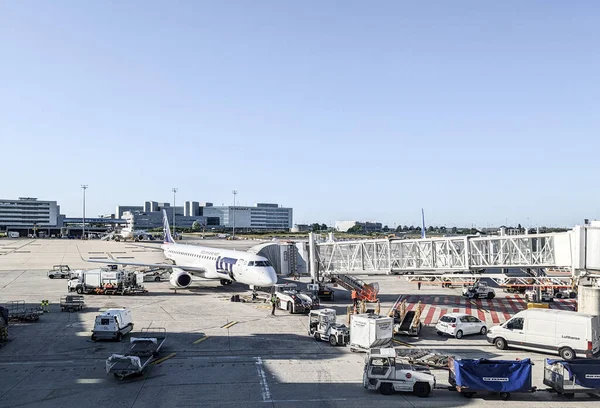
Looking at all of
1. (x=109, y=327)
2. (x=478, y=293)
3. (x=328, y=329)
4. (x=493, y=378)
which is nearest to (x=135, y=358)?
(x=109, y=327)

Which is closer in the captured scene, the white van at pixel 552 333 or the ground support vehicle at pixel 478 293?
the white van at pixel 552 333

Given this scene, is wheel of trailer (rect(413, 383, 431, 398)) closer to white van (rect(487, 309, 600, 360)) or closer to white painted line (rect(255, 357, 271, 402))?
white painted line (rect(255, 357, 271, 402))

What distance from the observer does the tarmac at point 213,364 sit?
811 inches

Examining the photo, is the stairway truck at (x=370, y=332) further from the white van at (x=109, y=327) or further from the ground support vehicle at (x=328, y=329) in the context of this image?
the white van at (x=109, y=327)

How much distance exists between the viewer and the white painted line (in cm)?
2092

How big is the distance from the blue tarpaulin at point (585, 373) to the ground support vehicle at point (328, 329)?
1240cm

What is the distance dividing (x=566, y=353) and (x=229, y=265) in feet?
107

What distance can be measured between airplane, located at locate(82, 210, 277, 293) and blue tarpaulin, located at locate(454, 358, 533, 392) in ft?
88.8

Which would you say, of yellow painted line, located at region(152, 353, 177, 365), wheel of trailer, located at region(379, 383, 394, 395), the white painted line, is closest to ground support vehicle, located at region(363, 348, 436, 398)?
wheel of trailer, located at region(379, 383, 394, 395)

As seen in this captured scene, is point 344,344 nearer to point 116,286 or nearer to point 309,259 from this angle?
point 309,259

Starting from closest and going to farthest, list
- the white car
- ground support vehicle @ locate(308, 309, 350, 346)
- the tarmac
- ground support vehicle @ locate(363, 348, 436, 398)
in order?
the tarmac
ground support vehicle @ locate(363, 348, 436, 398)
ground support vehicle @ locate(308, 309, 350, 346)
the white car

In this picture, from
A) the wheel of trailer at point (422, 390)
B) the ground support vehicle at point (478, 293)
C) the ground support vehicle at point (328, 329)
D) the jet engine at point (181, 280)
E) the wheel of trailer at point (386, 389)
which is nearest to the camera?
the wheel of trailer at point (422, 390)

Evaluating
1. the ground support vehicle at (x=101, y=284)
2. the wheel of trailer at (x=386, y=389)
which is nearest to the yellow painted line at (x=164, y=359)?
the wheel of trailer at (x=386, y=389)

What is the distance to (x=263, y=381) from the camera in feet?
75.8
